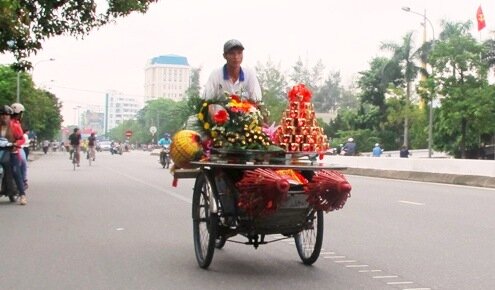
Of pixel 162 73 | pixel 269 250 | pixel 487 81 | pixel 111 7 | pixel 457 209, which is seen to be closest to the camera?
pixel 269 250

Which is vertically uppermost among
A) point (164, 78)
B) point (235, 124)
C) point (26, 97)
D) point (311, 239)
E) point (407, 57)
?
point (164, 78)

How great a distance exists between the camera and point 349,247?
805cm

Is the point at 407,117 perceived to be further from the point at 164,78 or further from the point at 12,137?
the point at 164,78

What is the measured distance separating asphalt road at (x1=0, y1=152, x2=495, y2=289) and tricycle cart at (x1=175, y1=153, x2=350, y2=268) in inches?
11.0

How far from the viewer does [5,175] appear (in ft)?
41.3

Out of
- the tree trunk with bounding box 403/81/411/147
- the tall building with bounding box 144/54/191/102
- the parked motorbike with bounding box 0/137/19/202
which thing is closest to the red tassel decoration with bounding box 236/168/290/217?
the parked motorbike with bounding box 0/137/19/202

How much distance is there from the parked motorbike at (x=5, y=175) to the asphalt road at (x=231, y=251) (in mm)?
235

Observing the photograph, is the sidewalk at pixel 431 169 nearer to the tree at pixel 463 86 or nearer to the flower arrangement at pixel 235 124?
the flower arrangement at pixel 235 124

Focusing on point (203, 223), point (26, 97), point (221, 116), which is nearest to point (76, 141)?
point (203, 223)

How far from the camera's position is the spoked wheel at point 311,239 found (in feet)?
21.7

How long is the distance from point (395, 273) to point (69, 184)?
1395 centimetres

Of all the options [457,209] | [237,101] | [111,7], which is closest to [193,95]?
[237,101]

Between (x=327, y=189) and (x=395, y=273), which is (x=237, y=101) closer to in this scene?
(x=327, y=189)

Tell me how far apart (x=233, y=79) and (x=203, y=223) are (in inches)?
54.4
